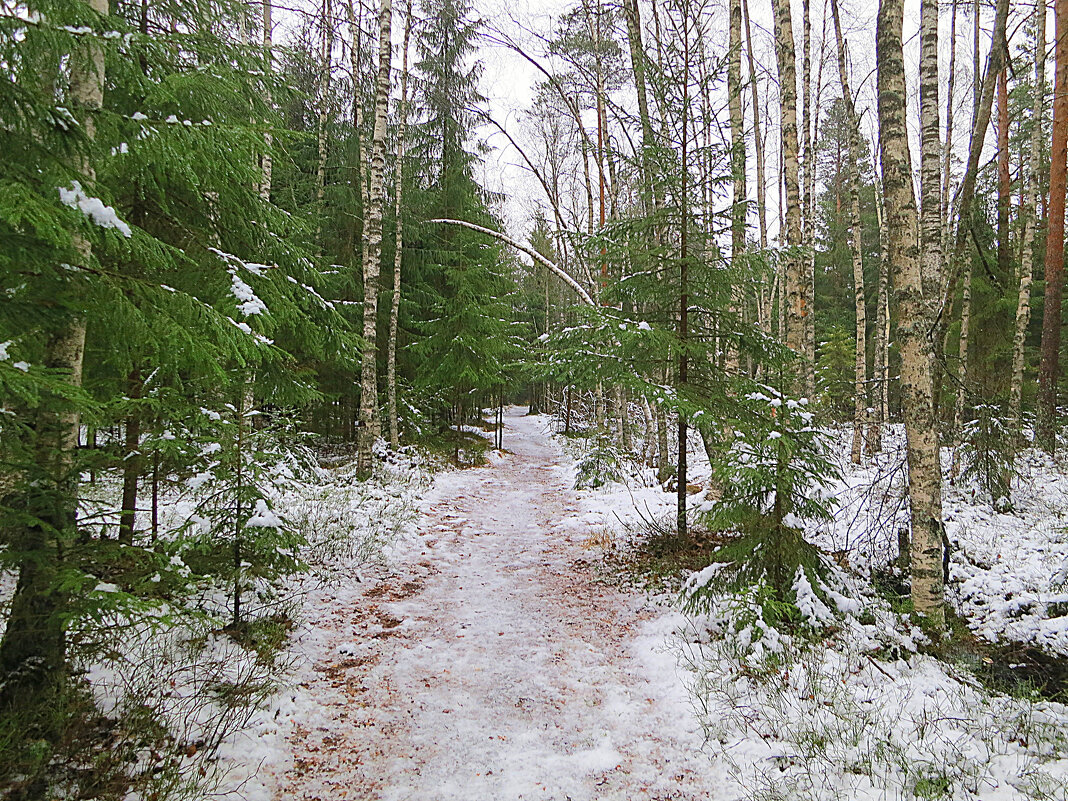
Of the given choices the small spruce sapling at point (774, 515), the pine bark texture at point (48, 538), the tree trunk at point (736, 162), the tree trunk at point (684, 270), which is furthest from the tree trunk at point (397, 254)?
the pine bark texture at point (48, 538)

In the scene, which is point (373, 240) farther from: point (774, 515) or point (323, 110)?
point (774, 515)

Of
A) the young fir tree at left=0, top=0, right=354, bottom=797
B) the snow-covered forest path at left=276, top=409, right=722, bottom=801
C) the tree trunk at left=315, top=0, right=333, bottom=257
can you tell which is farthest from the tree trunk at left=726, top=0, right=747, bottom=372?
the tree trunk at left=315, top=0, right=333, bottom=257

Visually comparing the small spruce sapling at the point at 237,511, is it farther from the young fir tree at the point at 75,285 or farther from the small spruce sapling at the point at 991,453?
the small spruce sapling at the point at 991,453

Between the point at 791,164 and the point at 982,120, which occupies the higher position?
the point at 791,164

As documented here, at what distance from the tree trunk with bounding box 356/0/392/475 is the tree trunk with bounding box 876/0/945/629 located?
7.94 m

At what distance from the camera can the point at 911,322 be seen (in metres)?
4.91

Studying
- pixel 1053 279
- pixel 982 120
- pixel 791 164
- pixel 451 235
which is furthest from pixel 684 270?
pixel 451 235

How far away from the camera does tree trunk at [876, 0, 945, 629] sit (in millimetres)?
4855

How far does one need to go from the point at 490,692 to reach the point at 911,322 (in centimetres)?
492

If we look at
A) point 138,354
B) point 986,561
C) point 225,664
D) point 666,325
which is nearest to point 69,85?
point 138,354

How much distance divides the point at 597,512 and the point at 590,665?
527cm

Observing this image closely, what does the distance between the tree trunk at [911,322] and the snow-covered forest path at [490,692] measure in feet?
8.26

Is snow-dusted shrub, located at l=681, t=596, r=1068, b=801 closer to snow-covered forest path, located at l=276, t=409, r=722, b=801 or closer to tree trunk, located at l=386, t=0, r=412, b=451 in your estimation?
snow-covered forest path, located at l=276, t=409, r=722, b=801

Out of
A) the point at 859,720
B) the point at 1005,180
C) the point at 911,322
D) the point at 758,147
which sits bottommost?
the point at 859,720
